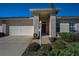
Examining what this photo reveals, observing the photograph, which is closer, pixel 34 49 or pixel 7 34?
pixel 34 49

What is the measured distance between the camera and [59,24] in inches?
1091

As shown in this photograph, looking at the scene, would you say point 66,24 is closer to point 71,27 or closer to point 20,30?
point 71,27

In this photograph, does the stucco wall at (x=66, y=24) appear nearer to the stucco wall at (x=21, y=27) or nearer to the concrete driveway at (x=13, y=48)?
the stucco wall at (x=21, y=27)

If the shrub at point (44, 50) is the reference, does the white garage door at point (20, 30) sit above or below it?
above

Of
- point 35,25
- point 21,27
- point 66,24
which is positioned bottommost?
point 21,27

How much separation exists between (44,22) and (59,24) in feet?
15.7

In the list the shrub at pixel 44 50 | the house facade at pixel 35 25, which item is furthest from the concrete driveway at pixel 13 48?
the house facade at pixel 35 25

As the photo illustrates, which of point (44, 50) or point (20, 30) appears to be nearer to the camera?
point (44, 50)

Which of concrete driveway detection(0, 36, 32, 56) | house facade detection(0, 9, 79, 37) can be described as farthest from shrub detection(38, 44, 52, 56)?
house facade detection(0, 9, 79, 37)

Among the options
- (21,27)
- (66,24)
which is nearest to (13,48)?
(66,24)

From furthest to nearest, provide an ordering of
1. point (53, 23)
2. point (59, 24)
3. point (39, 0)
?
point (59, 24) → point (53, 23) → point (39, 0)

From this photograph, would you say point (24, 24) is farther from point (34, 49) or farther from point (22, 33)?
point (34, 49)

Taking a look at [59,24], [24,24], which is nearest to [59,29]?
[59,24]

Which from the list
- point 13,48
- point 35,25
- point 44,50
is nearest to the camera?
point 44,50
